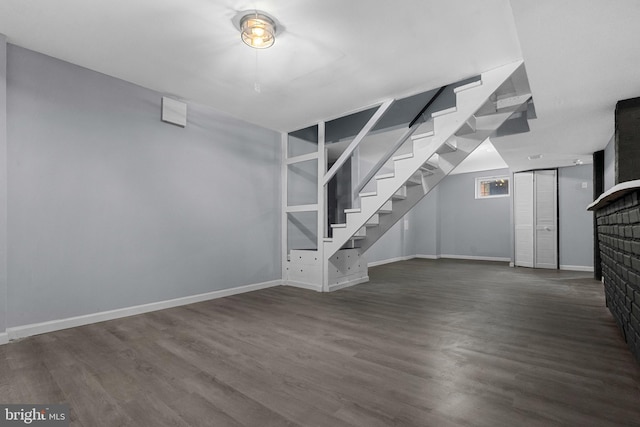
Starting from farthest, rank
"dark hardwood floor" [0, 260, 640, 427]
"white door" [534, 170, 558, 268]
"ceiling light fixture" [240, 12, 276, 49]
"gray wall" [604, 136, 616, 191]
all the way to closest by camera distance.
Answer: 1. "white door" [534, 170, 558, 268]
2. "gray wall" [604, 136, 616, 191]
3. "ceiling light fixture" [240, 12, 276, 49]
4. "dark hardwood floor" [0, 260, 640, 427]

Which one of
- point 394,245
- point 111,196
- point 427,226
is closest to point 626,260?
point 111,196

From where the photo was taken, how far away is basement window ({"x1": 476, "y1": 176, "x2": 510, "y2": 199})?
8.38 m

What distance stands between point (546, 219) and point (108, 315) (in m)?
8.23

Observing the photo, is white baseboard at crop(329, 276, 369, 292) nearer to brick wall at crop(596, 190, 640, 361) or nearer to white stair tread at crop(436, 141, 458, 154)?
white stair tread at crop(436, 141, 458, 154)

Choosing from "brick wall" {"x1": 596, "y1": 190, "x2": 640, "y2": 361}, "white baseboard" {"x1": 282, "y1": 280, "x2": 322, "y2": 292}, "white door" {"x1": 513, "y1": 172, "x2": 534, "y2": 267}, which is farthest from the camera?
"white door" {"x1": 513, "y1": 172, "x2": 534, "y2": 267}

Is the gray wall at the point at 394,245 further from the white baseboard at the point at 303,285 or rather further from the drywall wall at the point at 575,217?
the drywall wall at the point at 575,217

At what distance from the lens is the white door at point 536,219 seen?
676 cm

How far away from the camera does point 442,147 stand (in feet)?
12.2

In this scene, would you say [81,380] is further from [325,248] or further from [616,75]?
[616,75]

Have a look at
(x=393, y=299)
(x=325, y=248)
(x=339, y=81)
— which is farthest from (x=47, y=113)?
(x=393, y=299)

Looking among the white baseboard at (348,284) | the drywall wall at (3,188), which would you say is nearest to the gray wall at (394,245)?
the white baseboard at (348,284)

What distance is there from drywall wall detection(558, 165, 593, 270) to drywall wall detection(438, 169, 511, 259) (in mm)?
1346

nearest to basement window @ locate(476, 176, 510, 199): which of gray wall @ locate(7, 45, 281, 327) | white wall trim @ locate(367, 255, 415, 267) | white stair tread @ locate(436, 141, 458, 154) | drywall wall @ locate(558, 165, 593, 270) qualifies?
drywall wall @ locate(558, 165, 593, 270)

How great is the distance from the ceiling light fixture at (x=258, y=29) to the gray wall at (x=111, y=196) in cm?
187
